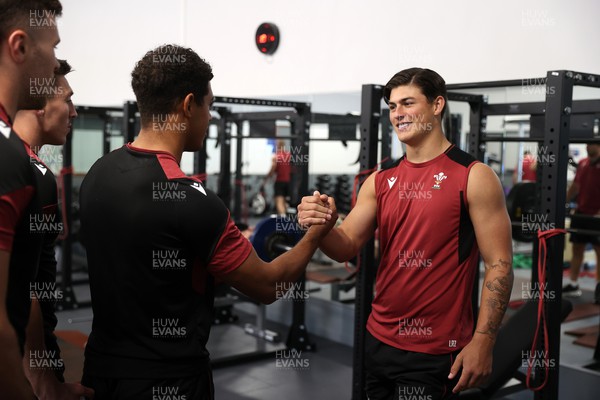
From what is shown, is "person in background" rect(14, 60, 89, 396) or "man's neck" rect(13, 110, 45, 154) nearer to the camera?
"person in background" rect(14, 60, 89, 396)

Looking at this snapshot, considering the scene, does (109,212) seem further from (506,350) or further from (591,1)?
(591,1)

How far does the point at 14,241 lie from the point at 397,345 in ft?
4.42

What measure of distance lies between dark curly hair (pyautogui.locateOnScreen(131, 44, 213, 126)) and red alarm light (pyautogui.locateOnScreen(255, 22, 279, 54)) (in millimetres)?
3545

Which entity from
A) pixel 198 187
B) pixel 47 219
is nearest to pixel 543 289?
pixel 198 187

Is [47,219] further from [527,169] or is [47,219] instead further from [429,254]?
[527,169]

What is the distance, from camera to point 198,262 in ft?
5.00

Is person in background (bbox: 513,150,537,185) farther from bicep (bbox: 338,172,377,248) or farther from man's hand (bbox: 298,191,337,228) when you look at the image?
man's hand (bbox: 298,191,337,228)

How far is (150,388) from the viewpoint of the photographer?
1493mm

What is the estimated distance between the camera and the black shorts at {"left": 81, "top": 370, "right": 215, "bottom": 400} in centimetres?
149

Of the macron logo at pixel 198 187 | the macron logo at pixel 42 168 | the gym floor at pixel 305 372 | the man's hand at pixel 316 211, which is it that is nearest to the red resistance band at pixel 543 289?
the man's hand at pixel 316 211

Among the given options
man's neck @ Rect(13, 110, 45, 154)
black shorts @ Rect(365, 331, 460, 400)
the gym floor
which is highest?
man's neck @ Rect(13, 110, 45, 154)

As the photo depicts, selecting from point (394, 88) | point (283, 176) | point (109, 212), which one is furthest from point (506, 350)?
point (283, 176)

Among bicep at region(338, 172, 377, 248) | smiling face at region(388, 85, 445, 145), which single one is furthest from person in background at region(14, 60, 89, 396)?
smiling face at region(388, 85, 445, 145)

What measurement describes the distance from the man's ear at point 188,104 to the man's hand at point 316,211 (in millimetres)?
545
